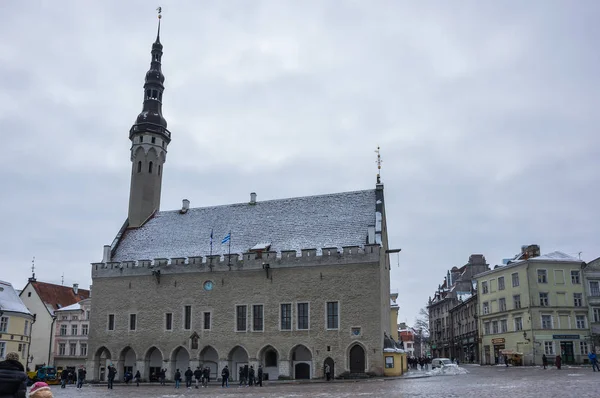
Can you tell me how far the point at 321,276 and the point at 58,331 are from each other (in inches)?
1187

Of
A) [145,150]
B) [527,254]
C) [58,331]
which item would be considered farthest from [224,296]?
[527,254]

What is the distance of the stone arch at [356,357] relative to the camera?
34375 millimetres

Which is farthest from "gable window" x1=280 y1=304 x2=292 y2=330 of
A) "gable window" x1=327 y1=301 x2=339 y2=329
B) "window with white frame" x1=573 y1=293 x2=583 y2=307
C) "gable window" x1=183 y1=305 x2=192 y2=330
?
"window with white frame" x1=573 y1=293 x2=583 y2=307

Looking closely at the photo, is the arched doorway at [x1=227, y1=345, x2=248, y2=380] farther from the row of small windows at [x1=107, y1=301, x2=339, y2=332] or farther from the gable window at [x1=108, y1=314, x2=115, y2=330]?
the gable window at [x1=108, y1=314, x2=115, y2=330]

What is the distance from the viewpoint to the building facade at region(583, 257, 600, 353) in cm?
4588

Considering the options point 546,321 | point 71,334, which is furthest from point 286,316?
point 71,334

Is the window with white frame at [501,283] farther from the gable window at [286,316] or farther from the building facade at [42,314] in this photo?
the building facade at [42,314]

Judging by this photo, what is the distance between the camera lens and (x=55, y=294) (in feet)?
188

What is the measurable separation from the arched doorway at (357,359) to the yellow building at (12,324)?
84.1ft

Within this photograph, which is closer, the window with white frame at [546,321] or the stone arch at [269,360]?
the stone arch at [269,360]

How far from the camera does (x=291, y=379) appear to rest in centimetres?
3553

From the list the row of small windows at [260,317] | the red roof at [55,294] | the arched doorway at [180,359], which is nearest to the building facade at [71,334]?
the red roof at [55,294]

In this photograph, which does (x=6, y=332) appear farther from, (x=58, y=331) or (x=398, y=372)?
(x=398, y=372)

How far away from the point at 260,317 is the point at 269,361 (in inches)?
113
